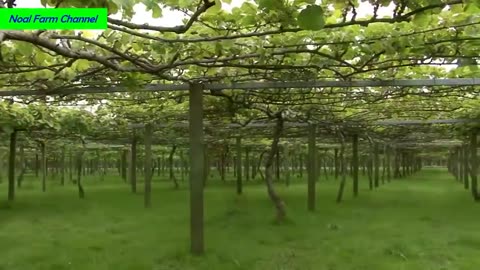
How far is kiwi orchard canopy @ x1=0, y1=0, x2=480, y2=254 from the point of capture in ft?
11.8

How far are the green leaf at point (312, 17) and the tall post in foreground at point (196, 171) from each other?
4.76 meters

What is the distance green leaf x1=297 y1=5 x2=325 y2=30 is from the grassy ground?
185 inches

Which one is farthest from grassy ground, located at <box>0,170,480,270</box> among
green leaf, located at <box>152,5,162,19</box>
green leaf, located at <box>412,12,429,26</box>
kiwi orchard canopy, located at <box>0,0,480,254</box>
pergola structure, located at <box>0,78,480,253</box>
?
green leaf, located at <box>152,5,162,19</box>

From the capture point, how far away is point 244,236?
9156 millimetres

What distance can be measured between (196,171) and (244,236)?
2.22 meters

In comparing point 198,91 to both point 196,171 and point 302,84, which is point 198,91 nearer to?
point 196,171

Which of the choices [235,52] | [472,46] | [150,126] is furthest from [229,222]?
[472,46]

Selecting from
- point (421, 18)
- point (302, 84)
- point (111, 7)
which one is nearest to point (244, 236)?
point (302, 84)

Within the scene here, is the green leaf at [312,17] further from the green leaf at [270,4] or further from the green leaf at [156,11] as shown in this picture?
the green leaf at [156,11]

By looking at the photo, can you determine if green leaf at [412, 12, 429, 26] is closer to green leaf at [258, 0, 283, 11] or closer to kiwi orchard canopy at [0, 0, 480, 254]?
kiwi orchard canopy at [0, 0, 480, 254]

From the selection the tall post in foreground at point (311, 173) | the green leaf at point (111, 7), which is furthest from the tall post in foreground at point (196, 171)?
the tall post in foreground at point (311, 173)

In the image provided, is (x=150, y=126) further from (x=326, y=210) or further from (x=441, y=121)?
(x=441, y=121)

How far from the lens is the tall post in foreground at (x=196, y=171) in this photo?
7512 millimetres

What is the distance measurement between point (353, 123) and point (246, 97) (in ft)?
17.9
